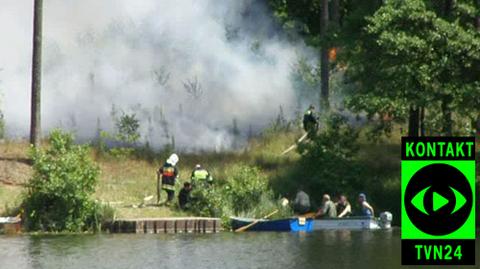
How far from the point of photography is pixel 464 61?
1503 inches

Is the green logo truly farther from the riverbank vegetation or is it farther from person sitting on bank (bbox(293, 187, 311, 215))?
person sitting on bank (bbox(293, 187, 311, 215))

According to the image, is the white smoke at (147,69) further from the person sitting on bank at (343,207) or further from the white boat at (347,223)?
the white boat at (347,223)

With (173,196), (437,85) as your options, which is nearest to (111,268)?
(173,196)

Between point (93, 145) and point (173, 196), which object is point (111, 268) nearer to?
point (173, 196)

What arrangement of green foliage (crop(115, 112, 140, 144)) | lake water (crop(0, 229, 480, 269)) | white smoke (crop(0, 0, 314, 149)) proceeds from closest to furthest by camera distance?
lake water (crop(0, 229, 480, 269)) < green foliage (crop(115, 112, 140, 144)) < white smoke (crop(0, 0, 314, 149))

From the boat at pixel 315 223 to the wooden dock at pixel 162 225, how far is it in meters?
1.39

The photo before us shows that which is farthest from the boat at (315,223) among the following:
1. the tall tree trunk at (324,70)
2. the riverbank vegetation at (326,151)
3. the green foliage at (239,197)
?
the tall tree trunk at (324,70)

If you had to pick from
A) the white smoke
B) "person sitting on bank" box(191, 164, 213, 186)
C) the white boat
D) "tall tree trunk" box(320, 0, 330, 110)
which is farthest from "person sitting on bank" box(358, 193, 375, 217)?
the white smoke

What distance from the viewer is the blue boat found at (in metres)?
35.6

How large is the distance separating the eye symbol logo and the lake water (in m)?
20.4

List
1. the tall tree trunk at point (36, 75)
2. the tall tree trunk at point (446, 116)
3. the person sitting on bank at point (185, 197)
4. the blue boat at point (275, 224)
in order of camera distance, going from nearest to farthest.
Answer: the blue boat at point (275, 224) < the person sitting on bank at point (185, 197) < the tall tree trunk at point (36, 75) < the tall tree trunk at point (446, 116)

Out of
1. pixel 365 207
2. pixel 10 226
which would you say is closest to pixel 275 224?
pixel 365 207

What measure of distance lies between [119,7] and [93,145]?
30.8ft

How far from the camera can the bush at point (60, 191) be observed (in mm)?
33969
